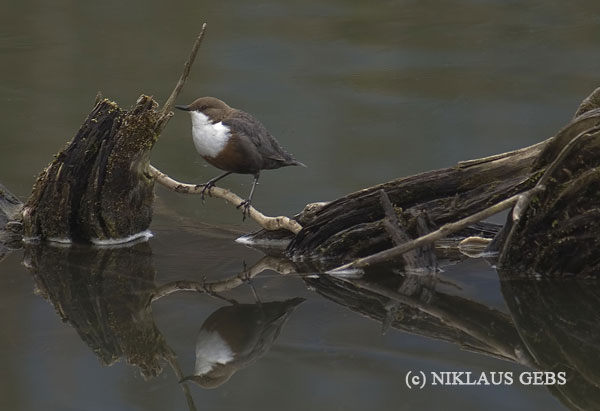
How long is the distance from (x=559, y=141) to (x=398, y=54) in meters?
5.18

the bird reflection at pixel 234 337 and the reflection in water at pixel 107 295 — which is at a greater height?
the bird reflection at pixel 234 337

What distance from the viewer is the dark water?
411cm

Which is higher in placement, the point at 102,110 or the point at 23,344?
the point at 102,110

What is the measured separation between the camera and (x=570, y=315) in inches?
184

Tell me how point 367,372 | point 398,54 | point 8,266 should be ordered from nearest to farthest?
point 367,372, point 8,266, point 398,54

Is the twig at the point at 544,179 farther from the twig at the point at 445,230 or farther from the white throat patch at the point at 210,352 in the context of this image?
the white throat patch at the point at 210,352

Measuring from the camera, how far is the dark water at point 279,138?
4.11m

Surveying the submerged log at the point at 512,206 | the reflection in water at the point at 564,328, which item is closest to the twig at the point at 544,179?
the submerged log at the point at 512,206

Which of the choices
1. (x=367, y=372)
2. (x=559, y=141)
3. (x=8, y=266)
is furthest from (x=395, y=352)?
(x=8, y=266)

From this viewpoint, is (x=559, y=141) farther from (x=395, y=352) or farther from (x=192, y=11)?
(x=192, y=11)

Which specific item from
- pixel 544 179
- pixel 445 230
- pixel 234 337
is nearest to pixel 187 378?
pixel 234 337

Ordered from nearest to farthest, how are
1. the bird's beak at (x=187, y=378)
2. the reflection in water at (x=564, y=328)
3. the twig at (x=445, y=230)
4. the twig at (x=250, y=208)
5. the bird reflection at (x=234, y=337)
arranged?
1. the reflection in water at (x=564, y=328)
2. the bird's beak at (x=187, y=378)
3. the bird reflection at (x=234, y=337)
4. the twig at (x=445, y=230)
5. the twig at (x=250, y=208)

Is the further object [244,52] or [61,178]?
[244,52]

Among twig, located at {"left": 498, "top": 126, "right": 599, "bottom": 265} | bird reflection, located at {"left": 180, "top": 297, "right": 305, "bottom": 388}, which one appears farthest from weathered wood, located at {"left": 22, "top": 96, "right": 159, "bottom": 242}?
twig, located at {"left": 498, "top": 126, "right": 599, "bottom": 265}
